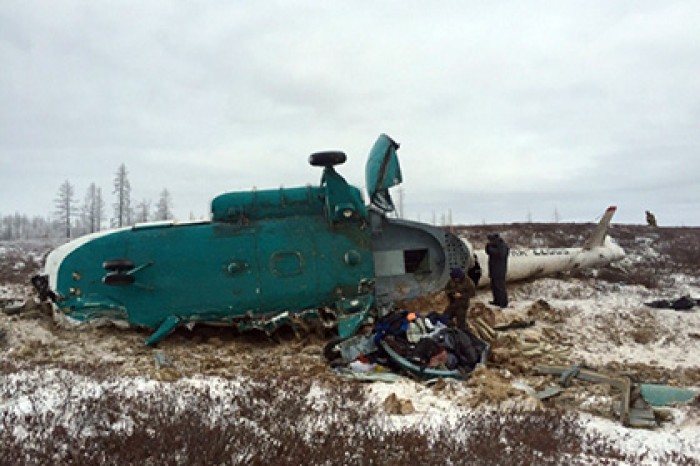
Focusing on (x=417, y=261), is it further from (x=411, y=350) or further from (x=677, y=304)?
(x=677, y=304)

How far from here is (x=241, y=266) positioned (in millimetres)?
9180

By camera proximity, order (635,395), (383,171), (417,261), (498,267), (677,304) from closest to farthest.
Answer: (635,395)
(383,171)
(417,261)
(498,267)
(677,304)

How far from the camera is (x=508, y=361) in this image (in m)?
8.07

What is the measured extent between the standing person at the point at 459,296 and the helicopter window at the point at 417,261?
1.10 meters

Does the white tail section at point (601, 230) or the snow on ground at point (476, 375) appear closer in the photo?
the snow on ground at point (476, 375)

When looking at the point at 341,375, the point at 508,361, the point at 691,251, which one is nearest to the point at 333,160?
the point at 341,375

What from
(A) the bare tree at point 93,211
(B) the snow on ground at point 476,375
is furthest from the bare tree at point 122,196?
(B) the snow on ground at point 476,375

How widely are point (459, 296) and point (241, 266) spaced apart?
353 cm

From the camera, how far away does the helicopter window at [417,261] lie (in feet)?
32.9

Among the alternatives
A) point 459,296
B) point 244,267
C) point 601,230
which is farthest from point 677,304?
point 244,267

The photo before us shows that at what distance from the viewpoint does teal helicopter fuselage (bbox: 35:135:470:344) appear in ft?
29.9

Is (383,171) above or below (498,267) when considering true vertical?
above

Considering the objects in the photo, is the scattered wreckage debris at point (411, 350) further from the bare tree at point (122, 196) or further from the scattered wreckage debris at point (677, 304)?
the bare tree at point (122, 196)

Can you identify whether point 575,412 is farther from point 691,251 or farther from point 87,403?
point 691,251
